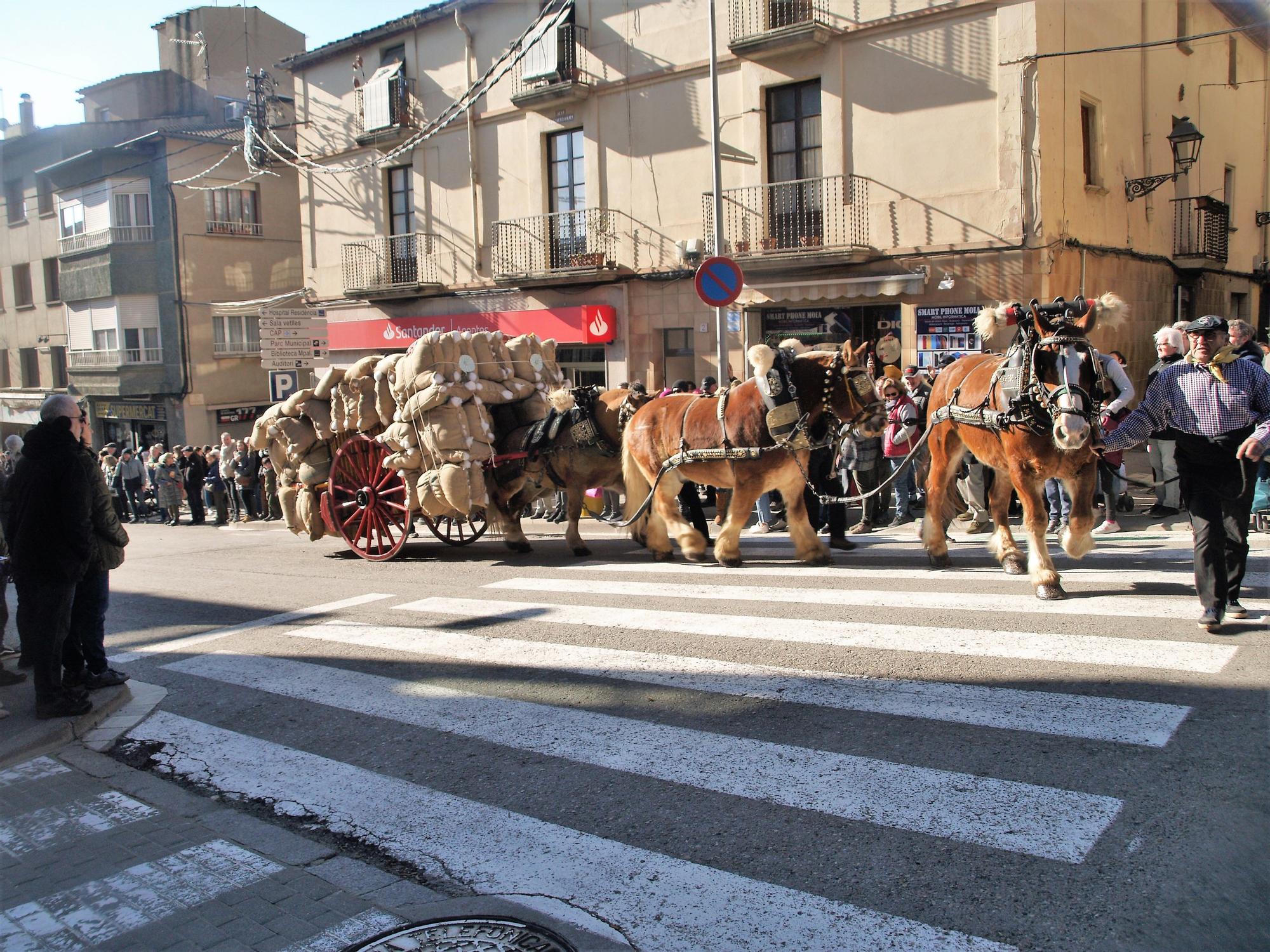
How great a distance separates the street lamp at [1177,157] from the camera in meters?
17.1

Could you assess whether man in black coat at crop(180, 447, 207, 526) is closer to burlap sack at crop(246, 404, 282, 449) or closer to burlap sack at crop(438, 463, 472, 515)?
burlap sack at crop(246, 404, 282, 449)

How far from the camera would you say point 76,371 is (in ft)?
110

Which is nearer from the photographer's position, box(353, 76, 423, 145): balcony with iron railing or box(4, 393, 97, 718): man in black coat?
box(4, 393, 97, 718): man in black coat

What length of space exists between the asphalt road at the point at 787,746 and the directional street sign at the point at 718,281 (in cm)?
398

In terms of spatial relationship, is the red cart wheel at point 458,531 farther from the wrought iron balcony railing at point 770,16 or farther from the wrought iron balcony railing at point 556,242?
the wrought iron balcony railing at point 770,16

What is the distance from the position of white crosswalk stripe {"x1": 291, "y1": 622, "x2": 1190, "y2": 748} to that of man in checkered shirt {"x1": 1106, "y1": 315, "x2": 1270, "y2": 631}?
1493 millimetres

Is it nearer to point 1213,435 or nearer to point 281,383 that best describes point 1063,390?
point 1213,435

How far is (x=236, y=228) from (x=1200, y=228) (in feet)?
88.7

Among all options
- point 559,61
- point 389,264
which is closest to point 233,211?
point 389,264

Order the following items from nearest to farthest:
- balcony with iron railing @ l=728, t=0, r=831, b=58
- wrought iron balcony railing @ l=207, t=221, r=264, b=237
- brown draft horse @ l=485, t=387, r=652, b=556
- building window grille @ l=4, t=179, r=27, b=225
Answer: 1. brown draft horse @ l=485, t=387, r=652, b=556
2. balcony with iron railing @ l=728, t=0, r=831, b=58
3. wrought iron balcony railing @ l=207, t=221, r=264, b=237
4. building window grille @ l=4, t=179, r=27, b=225

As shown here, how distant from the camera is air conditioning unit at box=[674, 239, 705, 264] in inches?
726

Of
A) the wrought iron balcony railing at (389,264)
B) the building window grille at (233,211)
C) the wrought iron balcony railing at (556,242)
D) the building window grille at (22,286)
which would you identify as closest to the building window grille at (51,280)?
the building window grille at (22,286)

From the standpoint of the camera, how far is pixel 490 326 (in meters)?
22.6

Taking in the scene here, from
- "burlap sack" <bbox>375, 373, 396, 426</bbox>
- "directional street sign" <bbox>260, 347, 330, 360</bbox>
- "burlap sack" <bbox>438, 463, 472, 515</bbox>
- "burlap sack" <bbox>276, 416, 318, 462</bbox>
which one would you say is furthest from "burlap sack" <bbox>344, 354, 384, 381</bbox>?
"directional street sign" <bbox>260, 347, 330, 360</bbox>
